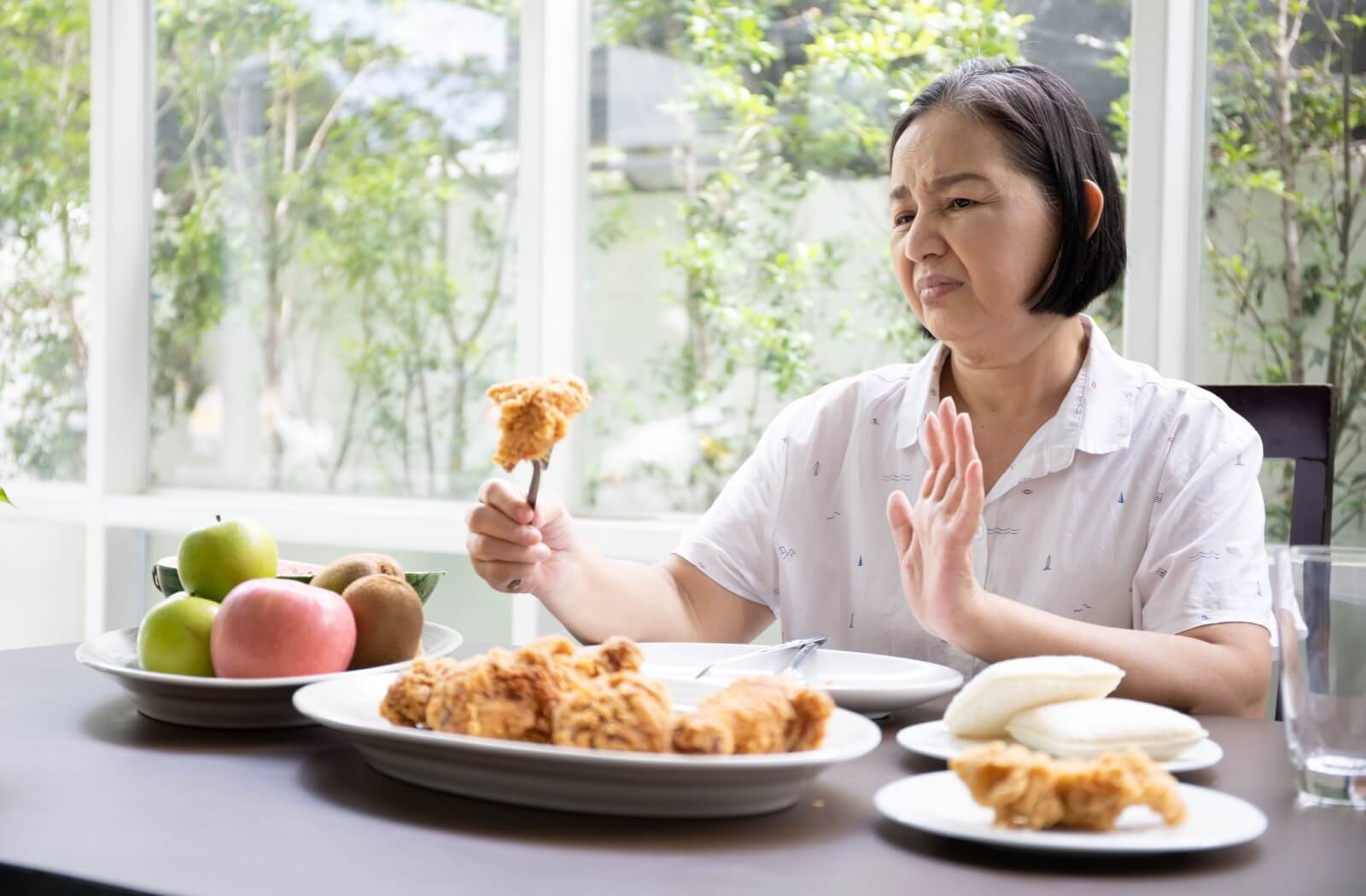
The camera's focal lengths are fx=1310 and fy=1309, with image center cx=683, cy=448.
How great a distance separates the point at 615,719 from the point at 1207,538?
86cm

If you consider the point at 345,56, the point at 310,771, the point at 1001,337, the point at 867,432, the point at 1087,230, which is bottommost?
the point at 310,771

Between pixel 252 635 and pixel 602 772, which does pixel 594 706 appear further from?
pixel 252 635

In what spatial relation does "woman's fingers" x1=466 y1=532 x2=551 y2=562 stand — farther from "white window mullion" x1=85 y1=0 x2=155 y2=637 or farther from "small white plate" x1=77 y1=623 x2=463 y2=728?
"white window mullion" x1=85 y1=0 x2=155 y2=637

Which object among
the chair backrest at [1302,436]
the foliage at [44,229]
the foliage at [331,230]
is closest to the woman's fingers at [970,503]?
the chair backrest at [1302,436]

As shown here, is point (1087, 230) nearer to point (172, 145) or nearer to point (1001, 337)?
point (1001, 337)

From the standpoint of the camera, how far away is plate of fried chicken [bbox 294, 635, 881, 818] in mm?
741

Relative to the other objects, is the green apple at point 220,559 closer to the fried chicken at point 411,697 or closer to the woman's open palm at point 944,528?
the fried chicken at point 411,697

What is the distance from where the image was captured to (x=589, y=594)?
144 centimetres

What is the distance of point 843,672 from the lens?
1151 millimetres

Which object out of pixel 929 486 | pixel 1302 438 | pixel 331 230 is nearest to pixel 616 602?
pixel 929 486

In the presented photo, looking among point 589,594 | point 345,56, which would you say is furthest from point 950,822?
point 345,56

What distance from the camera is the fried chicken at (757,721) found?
0.75 metres

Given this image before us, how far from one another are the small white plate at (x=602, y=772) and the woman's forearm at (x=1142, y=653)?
1.26ft

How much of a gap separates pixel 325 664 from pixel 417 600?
0.10 metres
